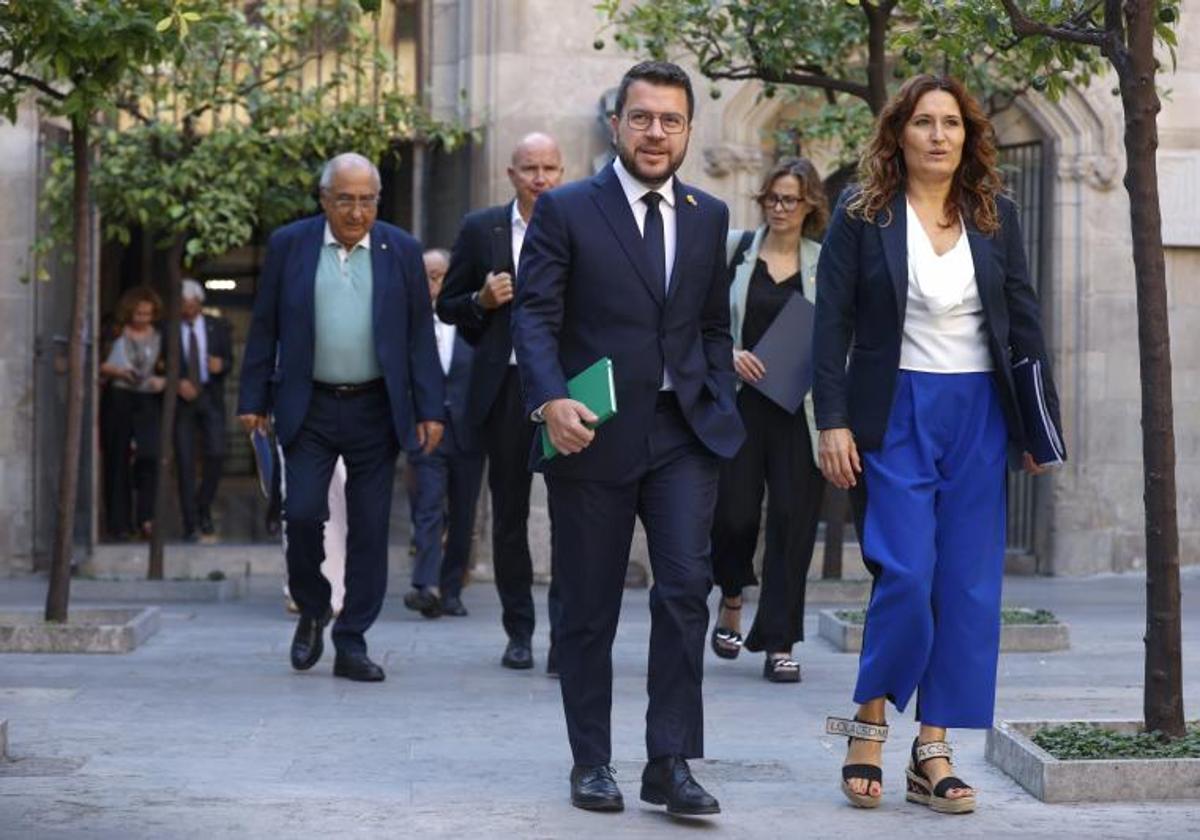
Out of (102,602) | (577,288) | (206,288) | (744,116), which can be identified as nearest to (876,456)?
(577,288)

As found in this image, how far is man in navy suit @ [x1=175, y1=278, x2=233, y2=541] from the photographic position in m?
17.3

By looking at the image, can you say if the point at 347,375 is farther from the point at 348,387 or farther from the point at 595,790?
the point at 595,790

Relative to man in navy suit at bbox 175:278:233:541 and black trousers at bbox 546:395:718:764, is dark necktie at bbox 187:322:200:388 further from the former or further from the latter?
black trousers at bbox 546:395:718:764

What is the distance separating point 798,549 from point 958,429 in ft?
9.96

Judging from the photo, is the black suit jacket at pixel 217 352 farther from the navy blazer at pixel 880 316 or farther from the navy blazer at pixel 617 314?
the navy blazer at pixel 880 316

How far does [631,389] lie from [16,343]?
996cm

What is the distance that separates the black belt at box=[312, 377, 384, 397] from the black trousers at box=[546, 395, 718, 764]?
286 cm

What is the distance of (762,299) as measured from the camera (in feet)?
Result: 33.1

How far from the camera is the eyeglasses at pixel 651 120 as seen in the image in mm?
6871

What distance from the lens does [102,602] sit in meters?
14.1

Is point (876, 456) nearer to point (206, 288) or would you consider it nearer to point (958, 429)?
point (958, 429)

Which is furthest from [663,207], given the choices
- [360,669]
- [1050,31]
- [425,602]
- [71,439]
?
[425,602]

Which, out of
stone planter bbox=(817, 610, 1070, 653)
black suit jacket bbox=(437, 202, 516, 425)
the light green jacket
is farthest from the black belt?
stone planter bbox=(817, 610, 1070, 653)

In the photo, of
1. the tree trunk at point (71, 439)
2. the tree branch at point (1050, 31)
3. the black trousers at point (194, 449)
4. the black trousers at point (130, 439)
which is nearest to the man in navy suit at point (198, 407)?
the black trousers at point (194, 449)
